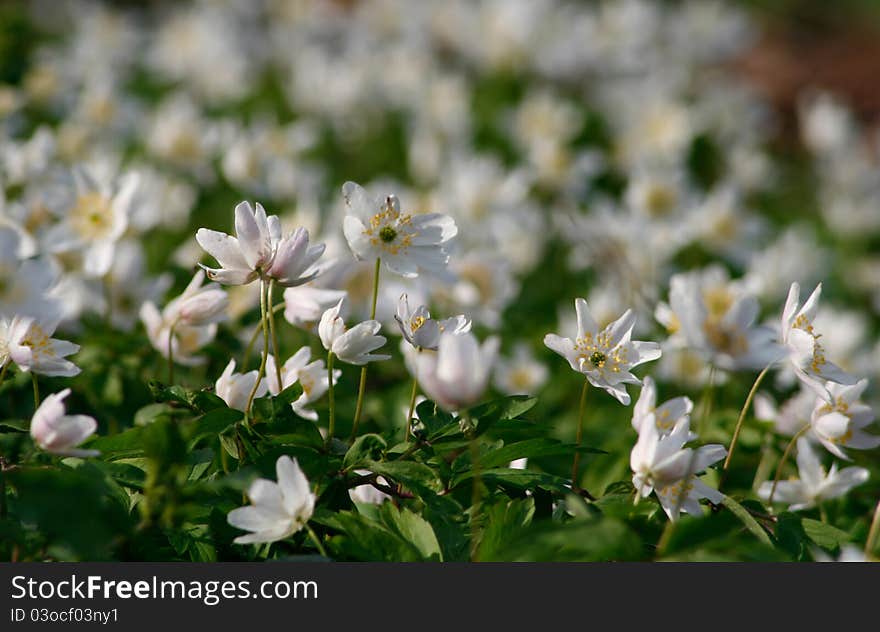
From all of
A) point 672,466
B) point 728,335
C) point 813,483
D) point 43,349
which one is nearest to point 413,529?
point 672,466

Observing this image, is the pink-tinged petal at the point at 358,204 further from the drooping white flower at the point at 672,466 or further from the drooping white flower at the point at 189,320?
the drooping white flower at the point at 672,466

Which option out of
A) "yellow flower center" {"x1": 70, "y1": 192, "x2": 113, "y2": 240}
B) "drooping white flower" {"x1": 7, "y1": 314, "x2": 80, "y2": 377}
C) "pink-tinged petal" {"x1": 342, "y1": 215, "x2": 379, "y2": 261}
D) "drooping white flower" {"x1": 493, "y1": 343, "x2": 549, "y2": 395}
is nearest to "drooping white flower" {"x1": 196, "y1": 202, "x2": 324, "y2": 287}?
"pink-tinged petal" {"x1": 342, "y1": 215, "x2": 379, "y2": 261}

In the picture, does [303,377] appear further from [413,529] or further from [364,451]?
[413,529]

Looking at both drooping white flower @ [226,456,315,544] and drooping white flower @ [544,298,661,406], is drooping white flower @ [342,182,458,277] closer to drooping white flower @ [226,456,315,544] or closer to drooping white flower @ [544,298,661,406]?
drooping white flower @ [544,298,661,406]

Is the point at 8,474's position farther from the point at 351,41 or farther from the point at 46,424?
the point at 351,41

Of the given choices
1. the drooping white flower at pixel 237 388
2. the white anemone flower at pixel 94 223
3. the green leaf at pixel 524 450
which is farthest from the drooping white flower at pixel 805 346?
the white anemone flower at pixel 94 223
